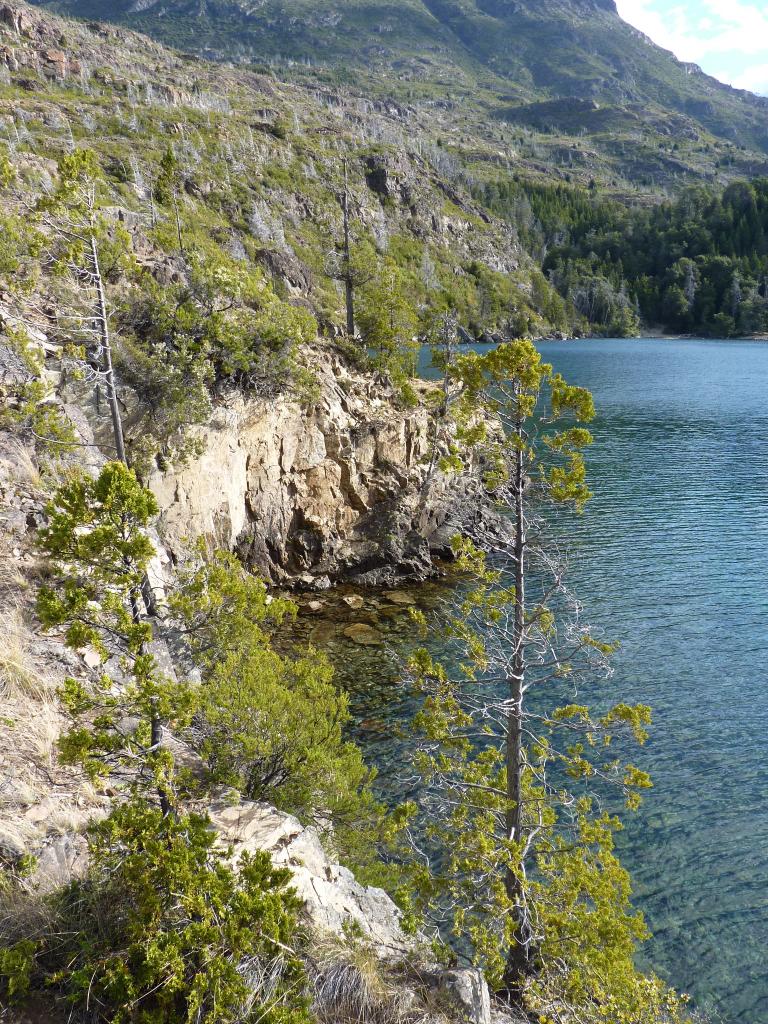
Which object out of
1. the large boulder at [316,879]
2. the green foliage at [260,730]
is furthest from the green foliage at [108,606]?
the green foliage at [260,730]

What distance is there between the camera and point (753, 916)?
13.3 metres

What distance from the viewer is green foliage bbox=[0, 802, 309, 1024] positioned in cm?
541

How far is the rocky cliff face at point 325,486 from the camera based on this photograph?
84.6ft

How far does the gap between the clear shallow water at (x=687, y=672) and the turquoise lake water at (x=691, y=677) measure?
5cm

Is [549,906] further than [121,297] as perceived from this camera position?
No

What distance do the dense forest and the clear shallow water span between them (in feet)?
421

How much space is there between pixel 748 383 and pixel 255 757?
90.0 metres

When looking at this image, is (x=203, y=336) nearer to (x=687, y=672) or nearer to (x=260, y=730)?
(x=260, y=730)

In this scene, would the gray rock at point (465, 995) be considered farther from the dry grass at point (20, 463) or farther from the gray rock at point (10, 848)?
the dry grass at point (20, 463)

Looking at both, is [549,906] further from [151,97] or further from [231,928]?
[151,97]

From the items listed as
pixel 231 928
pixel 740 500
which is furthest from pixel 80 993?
pixel 740 500

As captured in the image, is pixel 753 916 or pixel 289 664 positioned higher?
pixel 289 664

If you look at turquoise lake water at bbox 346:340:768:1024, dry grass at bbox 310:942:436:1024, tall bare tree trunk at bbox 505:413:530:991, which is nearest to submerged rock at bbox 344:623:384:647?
turquoise lake water at bbox 346:340:768:1024

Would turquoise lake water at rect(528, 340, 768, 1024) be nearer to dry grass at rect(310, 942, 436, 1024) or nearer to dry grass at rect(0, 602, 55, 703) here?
dry grass at rect(310, 942, 436, 1024)
